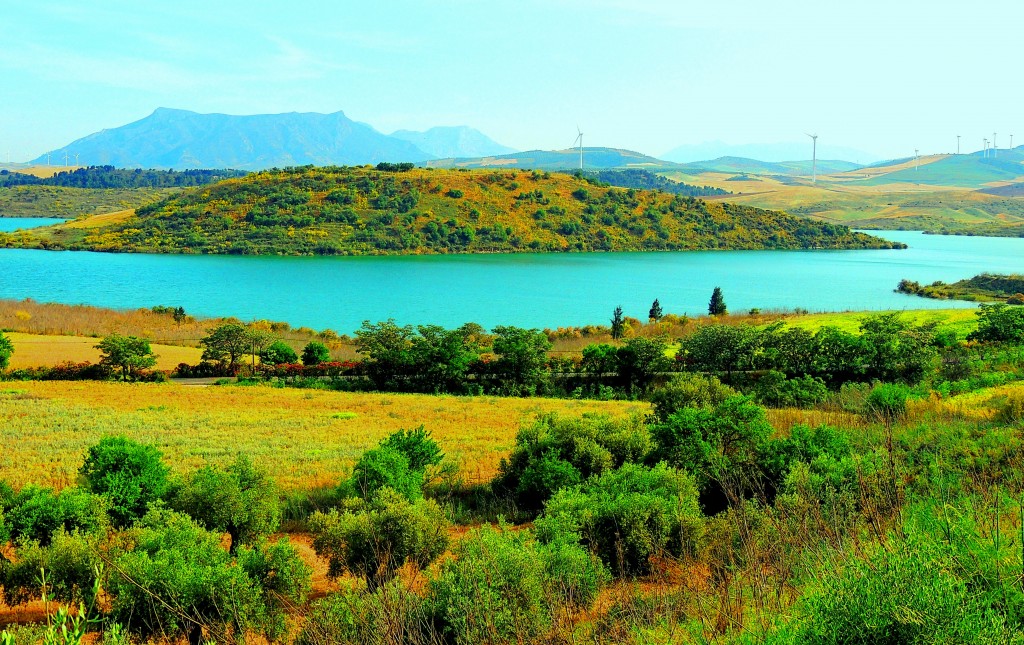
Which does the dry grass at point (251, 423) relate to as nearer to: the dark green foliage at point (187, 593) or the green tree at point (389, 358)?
the green tree at point (389, 358)

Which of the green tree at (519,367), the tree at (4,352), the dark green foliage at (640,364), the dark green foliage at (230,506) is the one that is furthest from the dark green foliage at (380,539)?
the tree at (4,352)

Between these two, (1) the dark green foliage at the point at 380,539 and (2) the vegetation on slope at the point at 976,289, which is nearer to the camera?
(1) the dark green foliage at the point at 380,539

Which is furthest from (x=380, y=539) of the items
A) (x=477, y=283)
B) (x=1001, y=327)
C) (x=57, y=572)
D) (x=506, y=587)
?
(x=477, y=283)

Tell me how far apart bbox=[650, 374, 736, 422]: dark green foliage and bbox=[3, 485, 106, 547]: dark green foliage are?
10585mm

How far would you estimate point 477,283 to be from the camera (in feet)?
246

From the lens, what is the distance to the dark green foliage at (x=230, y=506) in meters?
10.5

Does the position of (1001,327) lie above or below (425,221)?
below

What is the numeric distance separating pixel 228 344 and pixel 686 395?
23.5 metres

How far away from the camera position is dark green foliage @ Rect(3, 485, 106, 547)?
33.1 ft

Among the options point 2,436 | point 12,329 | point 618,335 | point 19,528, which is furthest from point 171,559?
point 12,329

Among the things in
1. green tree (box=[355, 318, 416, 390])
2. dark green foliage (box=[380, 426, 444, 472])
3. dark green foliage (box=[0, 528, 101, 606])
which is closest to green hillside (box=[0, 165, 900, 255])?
green tree (box=[355, 318, 416, 390])

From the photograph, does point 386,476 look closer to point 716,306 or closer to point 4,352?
point 4,352

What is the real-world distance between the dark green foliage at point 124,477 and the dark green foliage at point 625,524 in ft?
21.0

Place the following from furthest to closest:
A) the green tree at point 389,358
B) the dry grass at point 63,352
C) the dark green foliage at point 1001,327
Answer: the dry grass at point 63,352, the green tree at point 389,358, the dark green foliage at point 1001,327
